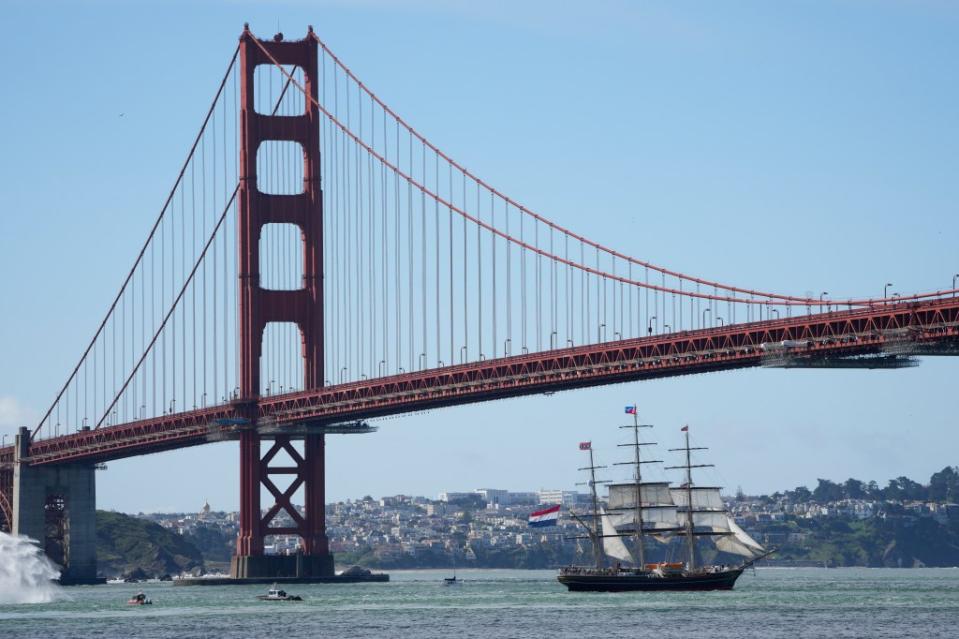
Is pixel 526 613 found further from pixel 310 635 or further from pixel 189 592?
pixel 189 592

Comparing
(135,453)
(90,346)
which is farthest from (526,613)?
(90,346)

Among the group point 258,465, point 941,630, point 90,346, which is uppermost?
point 90,346

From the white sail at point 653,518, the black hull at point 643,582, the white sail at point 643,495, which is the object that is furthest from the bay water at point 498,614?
the white sail at point 643,495

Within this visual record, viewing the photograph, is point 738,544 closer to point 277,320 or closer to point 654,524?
point 654,524

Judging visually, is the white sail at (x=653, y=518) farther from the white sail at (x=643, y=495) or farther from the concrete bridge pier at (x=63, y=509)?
the concrete bridge pier at (x=63, y=509)

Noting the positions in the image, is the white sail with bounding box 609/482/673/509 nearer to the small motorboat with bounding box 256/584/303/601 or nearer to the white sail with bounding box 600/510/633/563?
the white sail with bounding box 600/510/633/563

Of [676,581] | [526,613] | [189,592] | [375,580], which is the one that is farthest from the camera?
[375,580]
